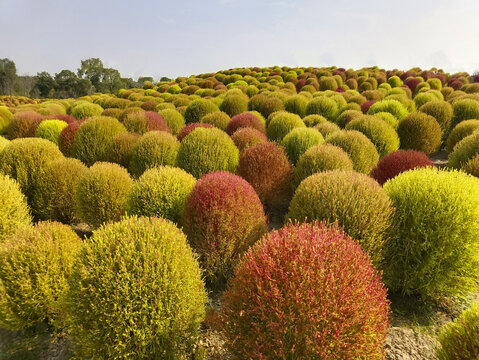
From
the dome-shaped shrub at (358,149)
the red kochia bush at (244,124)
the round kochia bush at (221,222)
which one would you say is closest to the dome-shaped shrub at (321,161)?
the dome-shaped shrub at (358,149)

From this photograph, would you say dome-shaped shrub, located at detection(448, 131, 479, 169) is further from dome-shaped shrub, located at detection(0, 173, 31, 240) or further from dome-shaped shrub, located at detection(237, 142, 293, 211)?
dome-shaped shrub, located at detection(0, 173, 31, 240)

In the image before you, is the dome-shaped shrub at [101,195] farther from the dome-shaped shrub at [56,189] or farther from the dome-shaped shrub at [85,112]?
the dome-shaped shrub at [85,112]

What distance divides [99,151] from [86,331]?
840cm

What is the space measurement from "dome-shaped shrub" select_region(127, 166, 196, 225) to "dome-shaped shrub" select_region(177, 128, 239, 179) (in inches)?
81.3

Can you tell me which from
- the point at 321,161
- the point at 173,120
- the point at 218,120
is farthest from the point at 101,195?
the point at 173,120

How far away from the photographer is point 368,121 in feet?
35.7

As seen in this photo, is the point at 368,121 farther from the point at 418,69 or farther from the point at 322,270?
the point at 418,69

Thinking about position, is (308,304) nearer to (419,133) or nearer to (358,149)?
(358,149)

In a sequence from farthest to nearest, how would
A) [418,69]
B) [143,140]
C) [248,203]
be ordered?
[418,69] → [143,140] → [248,203]

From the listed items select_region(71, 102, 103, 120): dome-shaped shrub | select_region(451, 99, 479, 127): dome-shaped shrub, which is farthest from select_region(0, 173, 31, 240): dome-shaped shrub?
select_region(451, 99, 479, 127): dome-shaped shrub

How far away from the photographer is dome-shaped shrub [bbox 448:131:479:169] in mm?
7825

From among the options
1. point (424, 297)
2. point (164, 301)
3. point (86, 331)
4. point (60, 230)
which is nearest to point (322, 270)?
point (164, 301)

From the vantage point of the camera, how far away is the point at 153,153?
900 cm

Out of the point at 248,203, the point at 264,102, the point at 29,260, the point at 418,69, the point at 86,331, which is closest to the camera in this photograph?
the point at 86,331
